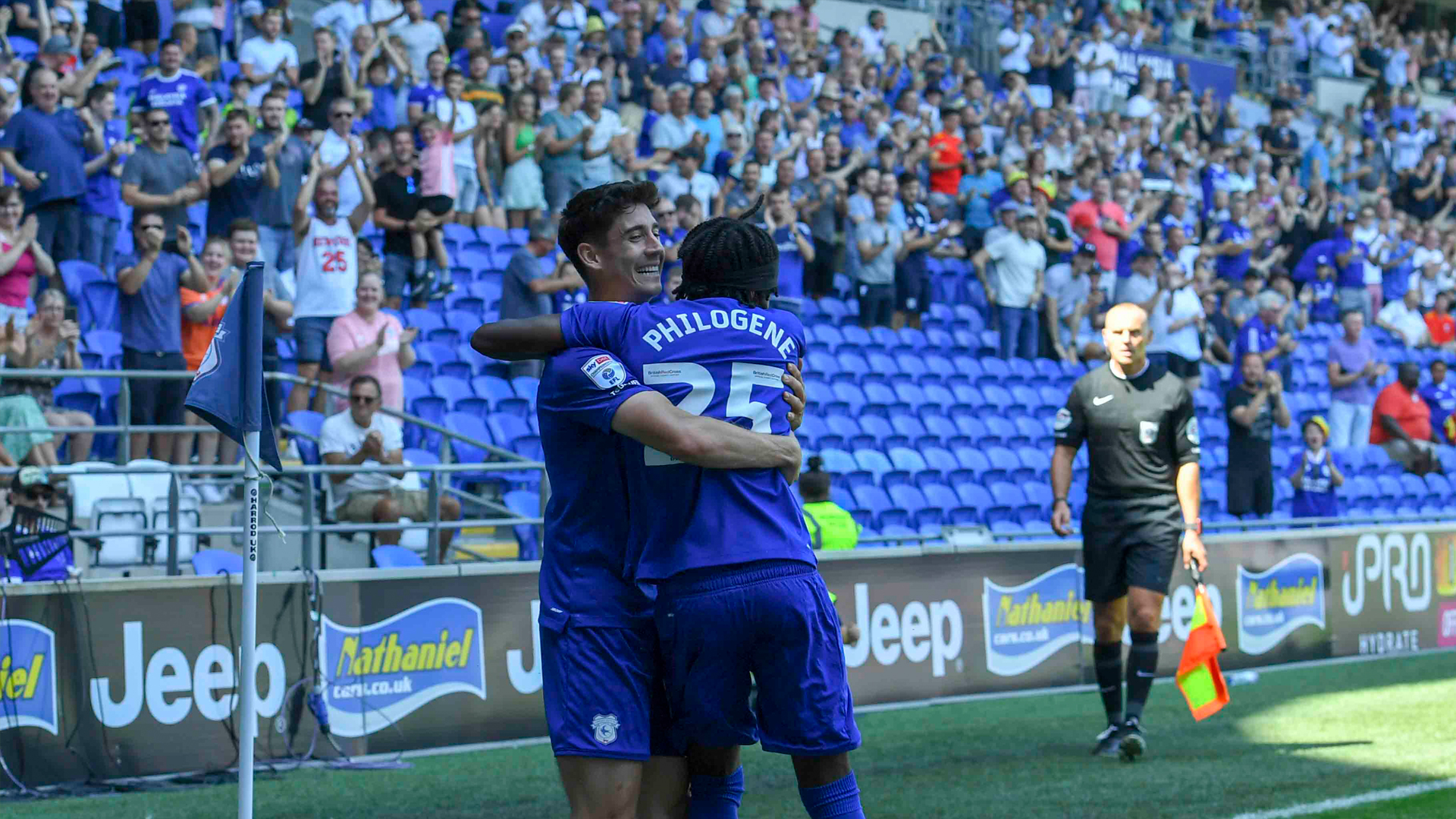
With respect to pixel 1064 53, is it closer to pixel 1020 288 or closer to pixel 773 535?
pixel 1020 288

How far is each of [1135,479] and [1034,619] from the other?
9.41 ft

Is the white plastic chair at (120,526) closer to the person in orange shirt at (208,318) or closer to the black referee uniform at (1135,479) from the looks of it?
the person in orange shirt at (208,318)

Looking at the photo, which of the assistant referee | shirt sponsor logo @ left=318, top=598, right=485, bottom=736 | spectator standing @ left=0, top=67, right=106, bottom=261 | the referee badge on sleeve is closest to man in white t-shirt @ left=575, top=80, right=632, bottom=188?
spectator standing @ left=0, top=67, right=106, bottom=261

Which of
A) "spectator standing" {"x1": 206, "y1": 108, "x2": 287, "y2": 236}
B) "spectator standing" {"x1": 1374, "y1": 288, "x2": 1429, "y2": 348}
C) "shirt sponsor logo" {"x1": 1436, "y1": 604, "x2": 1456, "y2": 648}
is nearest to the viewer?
"spectator standing" {"x1": 206, "y1": 108, "x2": 287, "y2": 236}

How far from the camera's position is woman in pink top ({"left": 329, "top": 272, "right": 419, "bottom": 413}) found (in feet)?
37.4

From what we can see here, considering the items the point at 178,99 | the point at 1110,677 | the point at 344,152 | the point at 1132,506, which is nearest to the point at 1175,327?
the point at 344,152

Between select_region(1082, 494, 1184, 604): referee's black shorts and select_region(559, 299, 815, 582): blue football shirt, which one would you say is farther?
select_region(1082, 494, 1184, 604): referee's black shorts

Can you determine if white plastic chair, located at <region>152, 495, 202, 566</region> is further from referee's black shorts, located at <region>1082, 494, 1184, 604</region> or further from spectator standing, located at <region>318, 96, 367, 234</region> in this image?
referee's black shorts, located at <region>1082, 494, 1184, 604</region>

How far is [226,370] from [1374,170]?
79.8ft

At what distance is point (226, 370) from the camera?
520 centimetres

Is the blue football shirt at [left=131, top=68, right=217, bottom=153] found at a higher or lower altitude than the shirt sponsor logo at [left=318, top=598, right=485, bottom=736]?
higher

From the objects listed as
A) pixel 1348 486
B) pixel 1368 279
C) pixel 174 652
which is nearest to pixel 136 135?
pixel 174 652

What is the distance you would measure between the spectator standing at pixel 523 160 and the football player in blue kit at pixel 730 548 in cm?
1087

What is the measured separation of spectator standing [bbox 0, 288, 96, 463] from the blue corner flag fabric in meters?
5.54
